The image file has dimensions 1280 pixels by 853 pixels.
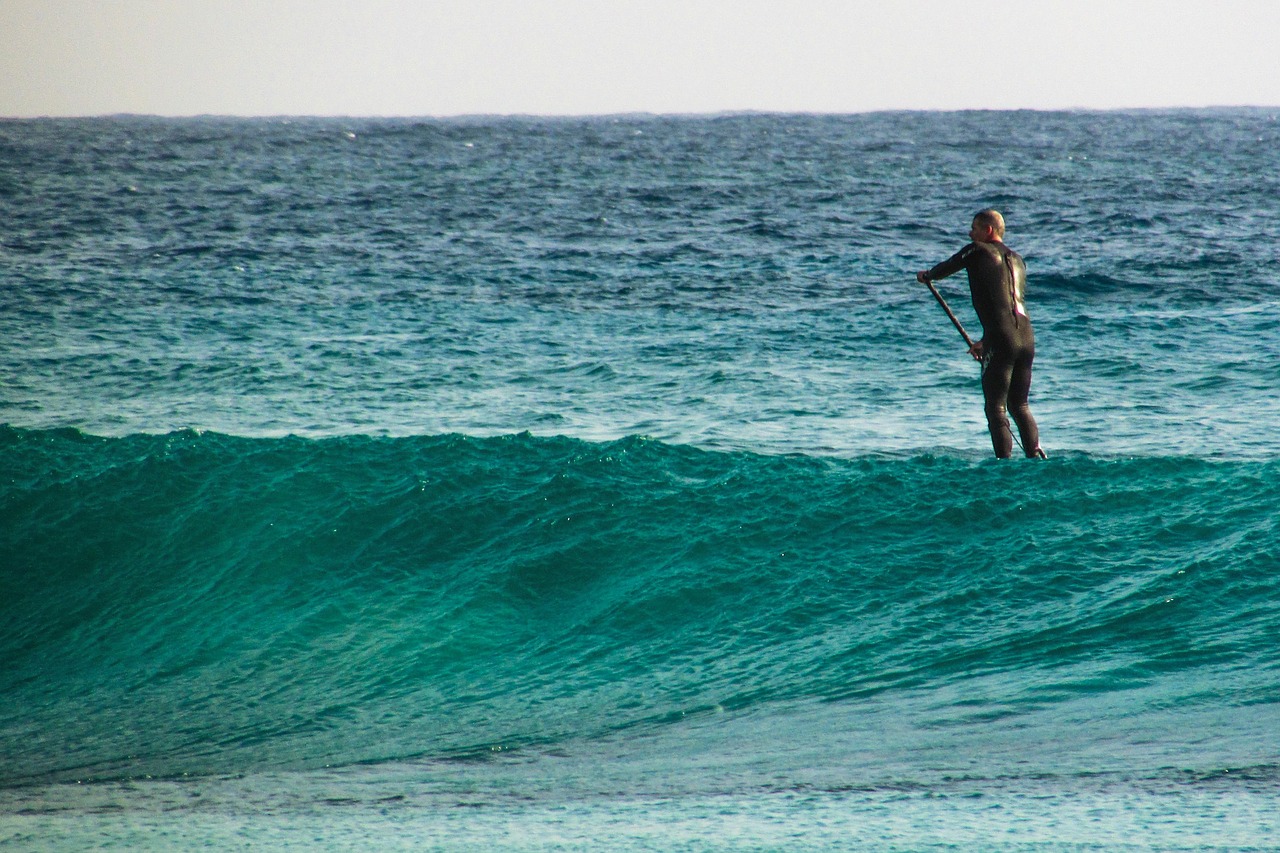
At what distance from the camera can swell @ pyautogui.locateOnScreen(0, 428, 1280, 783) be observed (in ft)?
15.7

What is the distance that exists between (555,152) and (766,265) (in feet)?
125

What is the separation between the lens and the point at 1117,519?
6.23 meters

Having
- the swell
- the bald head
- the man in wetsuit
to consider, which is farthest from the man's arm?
the swell

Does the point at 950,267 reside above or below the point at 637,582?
above

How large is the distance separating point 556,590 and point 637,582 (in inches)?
15.9

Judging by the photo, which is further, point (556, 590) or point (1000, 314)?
point (1000, 314)

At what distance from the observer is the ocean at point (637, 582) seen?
3654mm

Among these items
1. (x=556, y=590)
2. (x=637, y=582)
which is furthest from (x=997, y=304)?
(x=556, y=590)

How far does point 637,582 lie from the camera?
6.02 meters

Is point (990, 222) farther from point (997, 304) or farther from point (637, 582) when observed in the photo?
point (637, 582)

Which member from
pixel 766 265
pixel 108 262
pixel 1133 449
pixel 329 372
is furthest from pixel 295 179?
pixel 1133 449

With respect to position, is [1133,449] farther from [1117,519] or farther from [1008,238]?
[1008,238]

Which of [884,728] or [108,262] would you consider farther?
[108,262]

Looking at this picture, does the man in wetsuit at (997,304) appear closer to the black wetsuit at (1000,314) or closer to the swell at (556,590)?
the black wetsuit at (1000,314)
